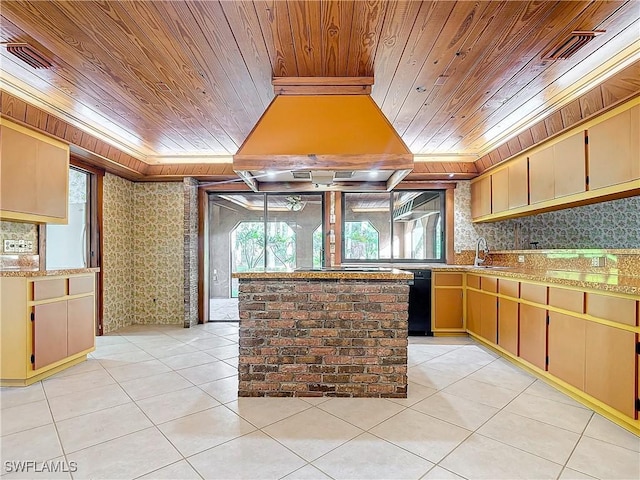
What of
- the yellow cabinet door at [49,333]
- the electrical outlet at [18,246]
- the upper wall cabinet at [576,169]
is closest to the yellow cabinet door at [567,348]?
the upper wall cabinet at [576,169]

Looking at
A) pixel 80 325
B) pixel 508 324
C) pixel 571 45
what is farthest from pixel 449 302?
pixel 80 325

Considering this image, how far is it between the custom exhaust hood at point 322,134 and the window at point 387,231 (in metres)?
2.41

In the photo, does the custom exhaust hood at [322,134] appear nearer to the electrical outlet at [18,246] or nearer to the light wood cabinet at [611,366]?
the light wood cabinet at [611,366]

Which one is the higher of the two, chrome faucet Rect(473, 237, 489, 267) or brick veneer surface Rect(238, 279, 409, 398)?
chrome faucet Rect(473, 237, 489, 267)

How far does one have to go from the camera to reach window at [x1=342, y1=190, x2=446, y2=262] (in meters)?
5.13

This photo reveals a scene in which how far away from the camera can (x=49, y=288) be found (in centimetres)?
301

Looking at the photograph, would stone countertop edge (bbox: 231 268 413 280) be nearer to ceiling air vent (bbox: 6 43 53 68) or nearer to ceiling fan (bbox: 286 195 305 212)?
ceiling air vent (bbox: 6 43 53 68)

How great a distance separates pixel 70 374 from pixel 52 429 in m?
1.15

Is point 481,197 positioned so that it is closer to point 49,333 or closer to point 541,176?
point 541,176

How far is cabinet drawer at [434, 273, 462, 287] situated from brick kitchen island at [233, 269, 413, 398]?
206cm

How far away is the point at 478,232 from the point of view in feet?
16.4

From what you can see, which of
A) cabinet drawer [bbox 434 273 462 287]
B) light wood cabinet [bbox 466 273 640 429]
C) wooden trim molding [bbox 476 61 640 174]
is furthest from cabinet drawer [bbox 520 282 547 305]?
wooden trim molding [bbox 476 61 640 174]

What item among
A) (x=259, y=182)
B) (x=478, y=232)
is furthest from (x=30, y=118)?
(x=478, y=232)

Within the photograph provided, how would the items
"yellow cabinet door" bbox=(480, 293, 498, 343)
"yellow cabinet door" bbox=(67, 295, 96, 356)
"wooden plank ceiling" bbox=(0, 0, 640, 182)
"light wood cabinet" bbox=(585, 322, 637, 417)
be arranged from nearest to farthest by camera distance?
"wooden plank ceiling" bbox=(0, 0, 640, 182) < "light wood cabinet" bbox=(585, 322, 637, 417) < "yellow cabinet door" bbox=(67, 295, 96, 356) < "yellow cabinet door" bbox=(480, 293, 498, 343)
